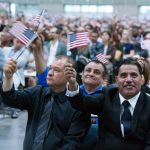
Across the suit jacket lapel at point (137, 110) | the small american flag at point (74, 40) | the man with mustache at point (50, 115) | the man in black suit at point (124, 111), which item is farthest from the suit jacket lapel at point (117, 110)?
the small american flag at point (74, 40)

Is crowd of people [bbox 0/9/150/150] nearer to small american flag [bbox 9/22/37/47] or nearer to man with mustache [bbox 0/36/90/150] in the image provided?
man with mustache [bbox 0/36/90/150]

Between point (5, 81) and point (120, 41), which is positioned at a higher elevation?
point (5, 81)

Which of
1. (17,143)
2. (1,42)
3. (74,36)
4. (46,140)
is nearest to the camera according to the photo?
(46,140)

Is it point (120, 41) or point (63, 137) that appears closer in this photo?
point (63, 137)

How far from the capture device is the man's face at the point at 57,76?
4197mm

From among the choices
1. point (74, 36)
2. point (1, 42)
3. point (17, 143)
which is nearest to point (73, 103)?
point (74, 36)

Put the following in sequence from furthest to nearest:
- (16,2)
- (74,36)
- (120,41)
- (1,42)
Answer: (16,2), (120,41), (1,42), (74,36)

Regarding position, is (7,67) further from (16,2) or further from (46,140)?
(16,2)

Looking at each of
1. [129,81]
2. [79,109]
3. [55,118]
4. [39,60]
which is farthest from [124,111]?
[39,60]

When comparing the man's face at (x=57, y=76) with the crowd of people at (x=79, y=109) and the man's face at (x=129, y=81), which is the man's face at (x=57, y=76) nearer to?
the crowd of people at (x=79, y=109)

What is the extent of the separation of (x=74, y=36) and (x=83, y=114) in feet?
2.88

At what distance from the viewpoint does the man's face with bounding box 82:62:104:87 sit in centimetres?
478

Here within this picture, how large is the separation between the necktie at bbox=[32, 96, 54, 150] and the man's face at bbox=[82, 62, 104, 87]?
0.72m

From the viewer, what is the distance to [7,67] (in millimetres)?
3873
